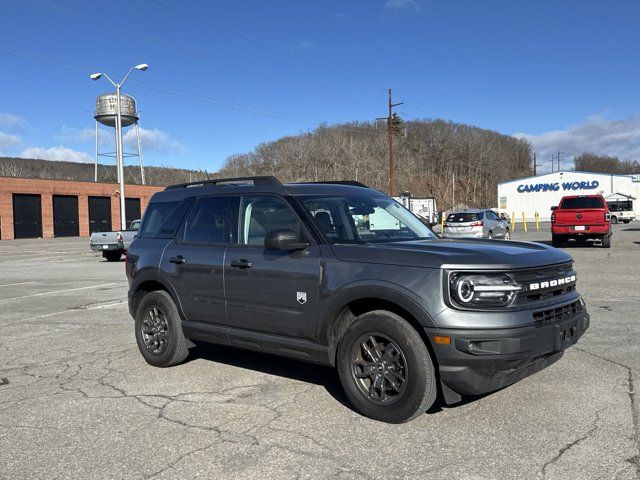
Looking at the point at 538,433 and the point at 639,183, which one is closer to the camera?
the point at 538,433

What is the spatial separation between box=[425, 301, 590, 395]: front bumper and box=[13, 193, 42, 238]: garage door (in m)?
50.1

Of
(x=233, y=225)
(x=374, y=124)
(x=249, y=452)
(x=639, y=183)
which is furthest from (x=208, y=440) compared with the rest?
(x=374, y=124)

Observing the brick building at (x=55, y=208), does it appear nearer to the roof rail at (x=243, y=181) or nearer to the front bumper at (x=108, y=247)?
the front bumper at (x=108, y=247)

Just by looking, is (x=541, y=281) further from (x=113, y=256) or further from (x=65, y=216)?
(x=65, y=216)

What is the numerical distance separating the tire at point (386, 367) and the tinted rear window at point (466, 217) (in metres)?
19.7

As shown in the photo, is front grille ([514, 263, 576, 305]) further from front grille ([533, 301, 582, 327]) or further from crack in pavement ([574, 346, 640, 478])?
crack in pavement ([574, 346, 640, 478])

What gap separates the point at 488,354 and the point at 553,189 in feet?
255

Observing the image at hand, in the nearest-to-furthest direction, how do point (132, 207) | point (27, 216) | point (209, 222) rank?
point (209, 222) → point (27, 216) → point (132, 207)

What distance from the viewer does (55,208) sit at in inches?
1961

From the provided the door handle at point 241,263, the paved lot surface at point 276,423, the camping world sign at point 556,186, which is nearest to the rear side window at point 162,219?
the door handle at point 241,263

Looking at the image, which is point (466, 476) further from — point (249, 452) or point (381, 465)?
point (249, 452)

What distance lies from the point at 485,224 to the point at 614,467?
20.6m

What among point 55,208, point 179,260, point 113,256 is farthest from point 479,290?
point 55,208

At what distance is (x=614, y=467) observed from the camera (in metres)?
3.44
